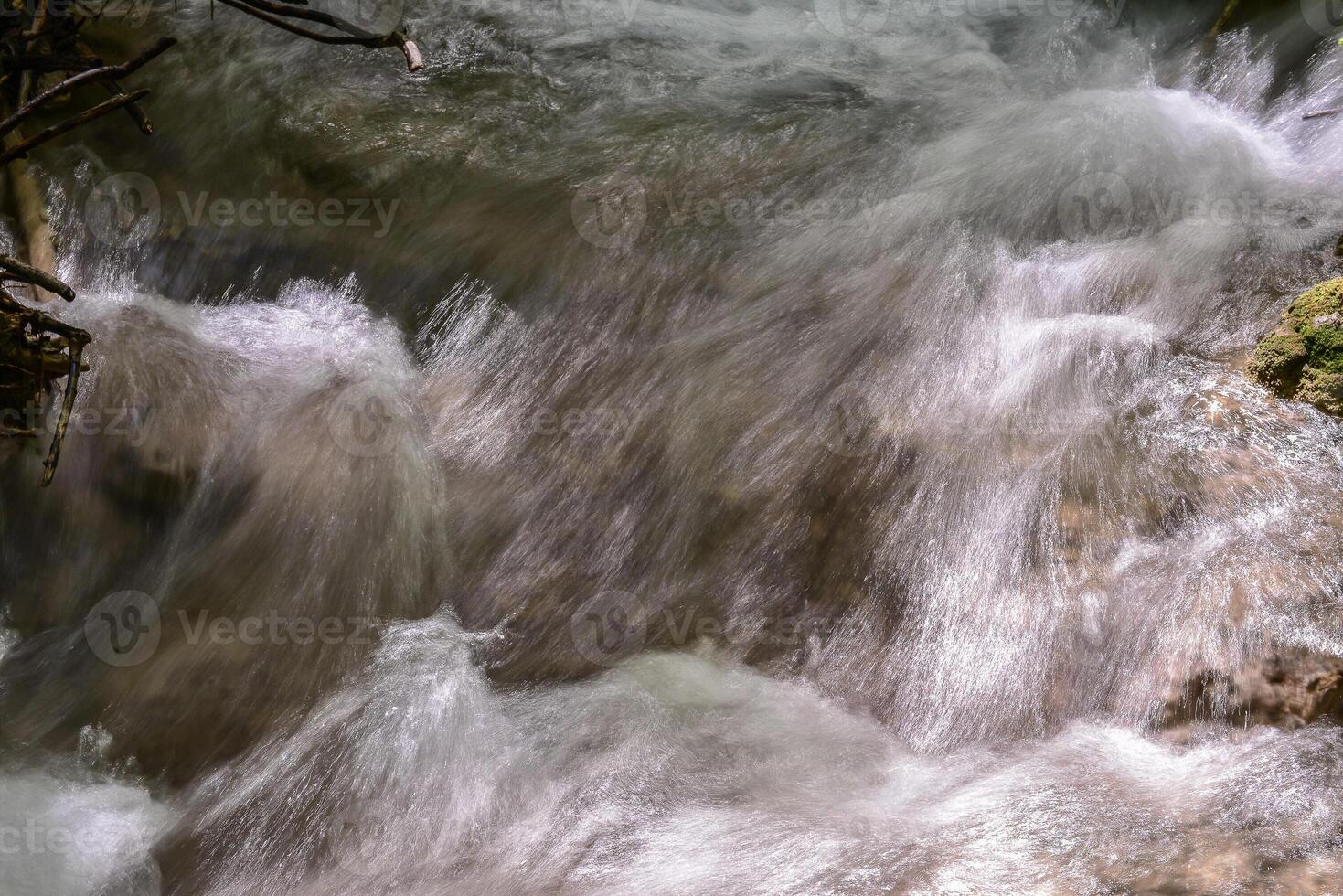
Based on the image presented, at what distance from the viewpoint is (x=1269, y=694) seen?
283cm

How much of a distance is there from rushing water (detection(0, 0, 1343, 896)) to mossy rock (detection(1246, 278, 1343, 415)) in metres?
0.09

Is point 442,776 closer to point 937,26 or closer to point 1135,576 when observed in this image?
point 1135,576

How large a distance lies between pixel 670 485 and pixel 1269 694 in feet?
6.91

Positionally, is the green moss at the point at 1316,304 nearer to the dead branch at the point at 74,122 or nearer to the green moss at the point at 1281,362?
the green moss at the point at 1281,362

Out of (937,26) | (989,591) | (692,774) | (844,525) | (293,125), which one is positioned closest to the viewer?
(692,774)

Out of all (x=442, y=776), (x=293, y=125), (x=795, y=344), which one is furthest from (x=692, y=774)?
(x=293, y=125)

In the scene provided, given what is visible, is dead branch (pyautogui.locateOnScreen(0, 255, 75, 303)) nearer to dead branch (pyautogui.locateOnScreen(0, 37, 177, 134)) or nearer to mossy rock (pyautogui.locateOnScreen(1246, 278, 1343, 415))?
dead branch (pyautogui.locateOnScreen(0, 37, 177, 134))

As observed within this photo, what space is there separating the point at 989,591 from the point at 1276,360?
149cm

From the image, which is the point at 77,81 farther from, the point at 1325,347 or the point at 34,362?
the point at 1325,347

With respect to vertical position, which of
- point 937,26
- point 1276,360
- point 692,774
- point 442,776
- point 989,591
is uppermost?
point 937,26

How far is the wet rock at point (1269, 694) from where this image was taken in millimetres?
2781

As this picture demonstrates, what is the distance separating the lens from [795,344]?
412 centimetres

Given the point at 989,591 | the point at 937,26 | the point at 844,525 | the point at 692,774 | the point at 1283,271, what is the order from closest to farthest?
the point at 692,774 < the point at 989,591 < the point at 844,525 < the point at 1283,271 < the point at 937,26

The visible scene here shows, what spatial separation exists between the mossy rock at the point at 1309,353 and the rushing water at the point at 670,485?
9 centimetres
